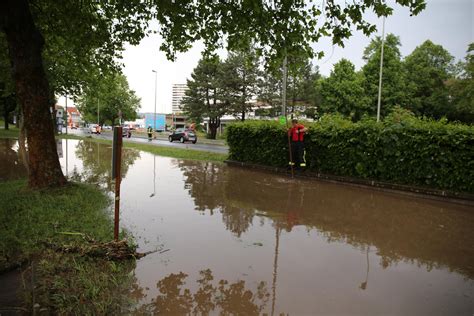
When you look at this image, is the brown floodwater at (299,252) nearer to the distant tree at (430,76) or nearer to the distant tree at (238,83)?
the distant tree at (238,83)

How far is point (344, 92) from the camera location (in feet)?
142

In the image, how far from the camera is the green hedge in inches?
338

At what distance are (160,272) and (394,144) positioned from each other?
26.4ft

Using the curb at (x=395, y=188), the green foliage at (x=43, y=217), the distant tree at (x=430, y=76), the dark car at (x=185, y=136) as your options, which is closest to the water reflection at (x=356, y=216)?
the curb at (x=395, y=188)

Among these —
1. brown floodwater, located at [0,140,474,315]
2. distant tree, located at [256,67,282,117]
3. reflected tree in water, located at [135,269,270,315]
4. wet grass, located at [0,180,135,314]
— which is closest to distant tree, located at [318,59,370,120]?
distant tree, located at [256,67,282,117]

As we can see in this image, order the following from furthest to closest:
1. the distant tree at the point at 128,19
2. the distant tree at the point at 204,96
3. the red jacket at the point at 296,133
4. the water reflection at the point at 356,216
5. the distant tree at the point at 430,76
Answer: the distant tree at the point at 430,76, the distant tree at the point at 204,96, the red jacket at the point at 296,133, the distant tree at the point at 128,19, the water reflection at the point at 356,216

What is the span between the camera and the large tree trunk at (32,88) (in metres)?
7.18

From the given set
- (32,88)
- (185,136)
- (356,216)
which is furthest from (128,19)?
(185,136)

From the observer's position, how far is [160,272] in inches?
164

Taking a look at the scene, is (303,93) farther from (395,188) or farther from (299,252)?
(299,252)

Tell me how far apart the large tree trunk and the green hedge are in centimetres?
802

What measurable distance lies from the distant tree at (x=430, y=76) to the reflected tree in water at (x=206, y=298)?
155 ft

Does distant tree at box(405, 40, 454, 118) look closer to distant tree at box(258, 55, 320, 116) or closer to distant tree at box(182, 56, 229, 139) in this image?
distant tree at box(258, 55, 320, 116)

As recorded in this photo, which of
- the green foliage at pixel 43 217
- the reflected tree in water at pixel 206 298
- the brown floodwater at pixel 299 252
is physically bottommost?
the reflected tree in water at pixel 206 298
